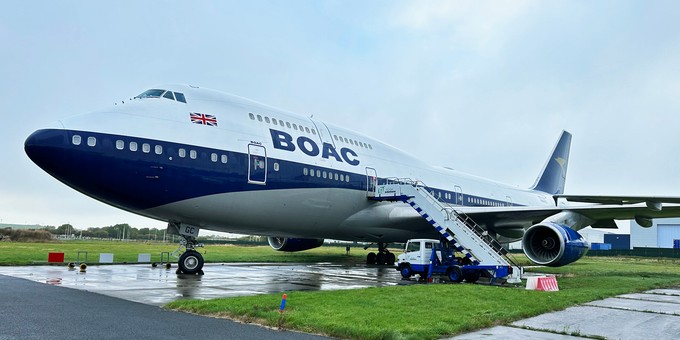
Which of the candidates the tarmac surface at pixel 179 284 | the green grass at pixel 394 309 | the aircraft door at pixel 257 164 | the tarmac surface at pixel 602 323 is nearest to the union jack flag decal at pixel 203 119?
the aircraft door at pixel 257 164

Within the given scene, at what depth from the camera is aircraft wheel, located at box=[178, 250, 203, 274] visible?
50.2ft

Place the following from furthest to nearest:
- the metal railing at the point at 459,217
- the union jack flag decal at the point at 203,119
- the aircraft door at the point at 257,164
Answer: the metal railing at the point at 459,217
the aircraft door at the point at 257,164
the union jack flag decal at the point at 203,119

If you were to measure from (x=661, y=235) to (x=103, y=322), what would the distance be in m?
81.0

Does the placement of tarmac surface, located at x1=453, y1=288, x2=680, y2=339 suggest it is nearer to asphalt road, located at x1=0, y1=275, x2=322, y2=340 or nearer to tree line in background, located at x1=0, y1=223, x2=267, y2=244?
asphalt road, located at x1=0, y1=275, x2=322, y2=340

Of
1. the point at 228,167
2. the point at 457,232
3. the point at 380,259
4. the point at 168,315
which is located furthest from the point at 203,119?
the point at 380,259

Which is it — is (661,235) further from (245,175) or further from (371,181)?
(245,175)

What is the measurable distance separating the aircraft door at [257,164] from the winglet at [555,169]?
2492 centimetres

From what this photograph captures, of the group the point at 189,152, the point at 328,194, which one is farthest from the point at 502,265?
the point at 189,152

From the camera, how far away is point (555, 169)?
3484cm

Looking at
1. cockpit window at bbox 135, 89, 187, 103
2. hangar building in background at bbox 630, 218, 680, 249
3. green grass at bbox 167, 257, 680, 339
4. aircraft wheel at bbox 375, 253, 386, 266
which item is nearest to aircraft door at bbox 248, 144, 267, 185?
cockpit window at bbox 135, 89, 187, 103

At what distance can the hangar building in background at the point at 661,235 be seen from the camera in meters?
70.4

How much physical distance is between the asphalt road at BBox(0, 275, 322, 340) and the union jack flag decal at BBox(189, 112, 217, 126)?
560 cm

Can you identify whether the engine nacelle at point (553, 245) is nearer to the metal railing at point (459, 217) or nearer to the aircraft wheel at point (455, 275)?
the metal railing at point (459, 217)

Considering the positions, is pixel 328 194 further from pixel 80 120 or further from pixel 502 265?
pixel 80 120
